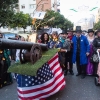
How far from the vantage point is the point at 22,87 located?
4148 mm

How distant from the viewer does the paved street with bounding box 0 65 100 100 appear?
5168 mm

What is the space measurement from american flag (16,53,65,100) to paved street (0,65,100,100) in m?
0.43

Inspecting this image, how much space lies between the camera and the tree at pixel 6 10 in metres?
15.4

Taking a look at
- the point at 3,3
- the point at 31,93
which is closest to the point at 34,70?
the point at 31,93

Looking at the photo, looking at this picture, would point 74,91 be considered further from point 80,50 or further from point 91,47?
point 91,47

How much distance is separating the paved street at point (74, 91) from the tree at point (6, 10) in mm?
10039

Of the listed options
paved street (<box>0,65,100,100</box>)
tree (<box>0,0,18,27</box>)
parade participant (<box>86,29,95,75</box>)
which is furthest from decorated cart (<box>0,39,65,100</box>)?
tree (<box>0,0,18,27</box>)

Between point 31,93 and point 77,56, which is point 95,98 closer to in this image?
point 31,93

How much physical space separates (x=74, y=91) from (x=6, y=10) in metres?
11.8

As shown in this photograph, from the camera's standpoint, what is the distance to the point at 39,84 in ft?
14.3

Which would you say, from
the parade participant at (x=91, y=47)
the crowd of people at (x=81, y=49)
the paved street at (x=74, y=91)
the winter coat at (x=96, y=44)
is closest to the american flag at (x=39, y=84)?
the paved street at (x=74, y=91)

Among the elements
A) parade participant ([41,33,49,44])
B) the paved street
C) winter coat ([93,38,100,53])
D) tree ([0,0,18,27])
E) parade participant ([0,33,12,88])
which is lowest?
the paved street

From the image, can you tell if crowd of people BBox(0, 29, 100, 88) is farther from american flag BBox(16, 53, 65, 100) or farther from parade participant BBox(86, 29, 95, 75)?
american flag BBox(16, 53, 65, 100)

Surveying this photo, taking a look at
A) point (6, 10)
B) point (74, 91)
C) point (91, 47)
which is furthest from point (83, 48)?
point (6, 10)
